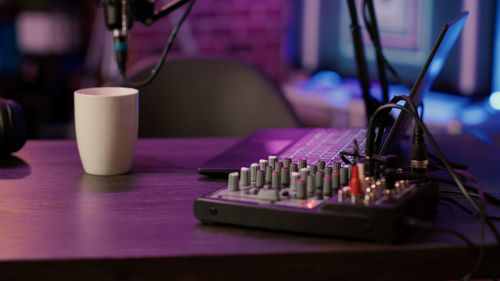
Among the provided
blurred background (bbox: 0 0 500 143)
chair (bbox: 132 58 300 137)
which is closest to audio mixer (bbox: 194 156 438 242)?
chair (bbox: 132 58 300 137)

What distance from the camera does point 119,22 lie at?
3.58 feet

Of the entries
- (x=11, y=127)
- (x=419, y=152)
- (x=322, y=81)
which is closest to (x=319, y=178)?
(x=419, y=152)

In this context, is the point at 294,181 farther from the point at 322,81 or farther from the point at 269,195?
the point at 322,81

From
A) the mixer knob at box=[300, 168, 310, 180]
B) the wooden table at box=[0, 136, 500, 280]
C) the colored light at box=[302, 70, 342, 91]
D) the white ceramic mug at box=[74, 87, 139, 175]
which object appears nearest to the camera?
the wooden table at box=[0, 136, 500, 280]

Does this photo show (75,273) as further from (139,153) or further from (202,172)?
(139,153)

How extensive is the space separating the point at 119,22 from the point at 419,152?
0.55m

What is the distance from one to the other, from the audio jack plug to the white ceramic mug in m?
0.44

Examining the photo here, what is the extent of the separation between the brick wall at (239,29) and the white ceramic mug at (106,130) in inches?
92.7

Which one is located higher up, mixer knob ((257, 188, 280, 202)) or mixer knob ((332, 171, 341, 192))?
mixer knob ((332, 171, 341, 192))

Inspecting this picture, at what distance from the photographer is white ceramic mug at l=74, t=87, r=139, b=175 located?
3.28 feet

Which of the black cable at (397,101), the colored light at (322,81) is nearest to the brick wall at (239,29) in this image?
the colored light at (322,81)

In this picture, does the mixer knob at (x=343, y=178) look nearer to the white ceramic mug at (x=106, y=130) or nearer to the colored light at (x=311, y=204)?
the colored light at (x=311, y=204)

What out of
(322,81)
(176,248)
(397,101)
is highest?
(397,101)

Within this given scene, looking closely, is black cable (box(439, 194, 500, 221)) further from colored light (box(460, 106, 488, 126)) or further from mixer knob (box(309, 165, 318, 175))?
colored light (box(460, 106, 488, 126))
